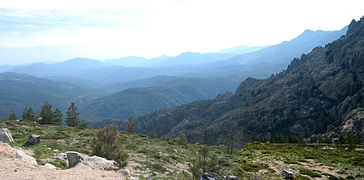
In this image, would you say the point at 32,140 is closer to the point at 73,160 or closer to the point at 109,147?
the point at 109,147

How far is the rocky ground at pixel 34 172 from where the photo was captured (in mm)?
17873

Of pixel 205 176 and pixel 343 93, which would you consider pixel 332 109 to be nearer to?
pixel 343 93

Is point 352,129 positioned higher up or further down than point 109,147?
further down

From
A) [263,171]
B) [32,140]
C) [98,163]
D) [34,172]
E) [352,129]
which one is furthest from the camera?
[352,129]

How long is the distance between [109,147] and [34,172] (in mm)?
10786

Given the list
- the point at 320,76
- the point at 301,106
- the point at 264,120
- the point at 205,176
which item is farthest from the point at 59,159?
the point at 320,76

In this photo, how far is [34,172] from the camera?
1894 cm

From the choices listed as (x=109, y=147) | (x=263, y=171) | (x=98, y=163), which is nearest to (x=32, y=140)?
(x=109, y=147)

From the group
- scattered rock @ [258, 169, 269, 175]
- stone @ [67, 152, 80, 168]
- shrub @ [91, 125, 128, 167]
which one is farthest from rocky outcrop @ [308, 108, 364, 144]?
stone @ [67, 152, 80, 168]

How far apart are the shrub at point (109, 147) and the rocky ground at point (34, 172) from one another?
587 centimetres

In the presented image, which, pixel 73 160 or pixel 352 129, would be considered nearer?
pixel 73 160

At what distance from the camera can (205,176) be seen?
72.5 feet

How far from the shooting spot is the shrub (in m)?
28.7

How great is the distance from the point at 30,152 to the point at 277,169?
32.9 metres
